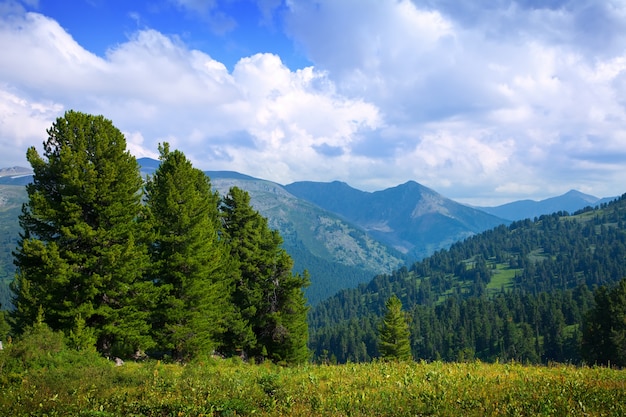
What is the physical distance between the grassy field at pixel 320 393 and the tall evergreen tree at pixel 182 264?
986 centimetres

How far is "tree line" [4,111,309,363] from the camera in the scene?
21.6 m

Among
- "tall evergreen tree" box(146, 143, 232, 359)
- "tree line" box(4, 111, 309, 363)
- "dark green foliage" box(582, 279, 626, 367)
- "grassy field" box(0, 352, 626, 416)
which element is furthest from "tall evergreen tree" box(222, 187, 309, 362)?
"dark green foliage" box(582, 279, 626, 367)

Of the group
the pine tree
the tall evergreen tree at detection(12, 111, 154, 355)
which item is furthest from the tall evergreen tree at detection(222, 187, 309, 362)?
the pine tree

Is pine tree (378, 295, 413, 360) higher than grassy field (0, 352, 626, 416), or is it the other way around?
grassy field (0, 352, 626, 416)

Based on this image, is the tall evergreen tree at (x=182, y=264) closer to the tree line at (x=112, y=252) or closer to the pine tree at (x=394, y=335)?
the tree line at (x=112, y=252)

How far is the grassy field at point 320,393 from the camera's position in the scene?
9820 mm

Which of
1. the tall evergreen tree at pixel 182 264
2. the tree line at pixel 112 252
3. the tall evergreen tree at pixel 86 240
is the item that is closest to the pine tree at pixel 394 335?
the tree line at pixel 112 252

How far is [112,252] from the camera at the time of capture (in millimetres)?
21875

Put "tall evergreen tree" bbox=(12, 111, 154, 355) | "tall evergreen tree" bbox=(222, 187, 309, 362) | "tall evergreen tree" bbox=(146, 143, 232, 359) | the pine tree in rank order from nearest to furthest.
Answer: "tall evergreen tree" bbox=(12, 111, 154, 355) < "tall evergreen tree" bbox=(146, 143, 232, 359) < "tall evergreen tree" bbox=(222, 187, 309, 362) < the pine tree

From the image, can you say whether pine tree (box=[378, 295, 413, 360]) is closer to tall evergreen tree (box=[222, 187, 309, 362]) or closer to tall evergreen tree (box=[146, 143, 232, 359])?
tall evergreen tree (box=[222, 187, 309, 362])

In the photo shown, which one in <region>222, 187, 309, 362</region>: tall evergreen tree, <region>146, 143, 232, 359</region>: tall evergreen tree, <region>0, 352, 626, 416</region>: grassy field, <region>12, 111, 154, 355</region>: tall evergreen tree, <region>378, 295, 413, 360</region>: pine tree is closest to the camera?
<region>0, 352, 626, 416</region>: grassy field

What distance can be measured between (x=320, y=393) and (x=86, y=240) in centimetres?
1684

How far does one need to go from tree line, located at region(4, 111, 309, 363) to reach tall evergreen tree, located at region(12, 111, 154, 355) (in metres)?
0.06

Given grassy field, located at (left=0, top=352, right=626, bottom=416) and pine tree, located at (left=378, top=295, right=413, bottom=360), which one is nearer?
grassy field, located at (left=0, top=352, right=626, bottom=416)
